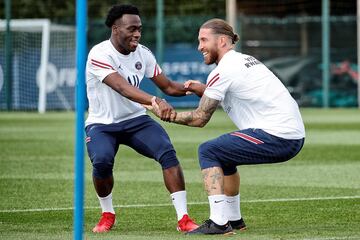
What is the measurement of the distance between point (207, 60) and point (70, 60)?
99.5ft

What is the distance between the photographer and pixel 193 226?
34.8ft

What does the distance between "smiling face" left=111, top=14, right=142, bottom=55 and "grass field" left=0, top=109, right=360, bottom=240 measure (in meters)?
1.70

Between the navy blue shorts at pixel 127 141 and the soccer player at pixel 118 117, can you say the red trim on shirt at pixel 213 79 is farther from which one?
the navy blue shorts at pixel 127 141

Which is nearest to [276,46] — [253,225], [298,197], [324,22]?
[324,22]

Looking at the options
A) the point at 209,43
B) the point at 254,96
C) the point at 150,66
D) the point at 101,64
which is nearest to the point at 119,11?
the point at 101,64

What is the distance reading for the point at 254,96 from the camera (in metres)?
10.2

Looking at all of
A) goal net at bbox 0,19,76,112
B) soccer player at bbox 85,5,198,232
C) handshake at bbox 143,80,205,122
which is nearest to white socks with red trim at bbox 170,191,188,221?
soccer player at bbox 85,5,198,232

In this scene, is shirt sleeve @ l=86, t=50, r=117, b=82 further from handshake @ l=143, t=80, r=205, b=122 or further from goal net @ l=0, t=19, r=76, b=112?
goal net @ l=0, t=19, r=76, b=112

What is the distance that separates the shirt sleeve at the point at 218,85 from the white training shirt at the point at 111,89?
1.29 m

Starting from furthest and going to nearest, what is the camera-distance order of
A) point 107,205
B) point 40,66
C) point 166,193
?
point 40,66, point 166,193, point 107,205

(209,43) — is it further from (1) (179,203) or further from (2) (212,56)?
(1) (179,203)

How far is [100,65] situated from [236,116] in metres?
1.47

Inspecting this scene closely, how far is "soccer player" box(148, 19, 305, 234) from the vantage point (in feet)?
33.4

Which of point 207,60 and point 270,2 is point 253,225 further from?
point 270,2
